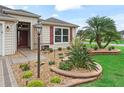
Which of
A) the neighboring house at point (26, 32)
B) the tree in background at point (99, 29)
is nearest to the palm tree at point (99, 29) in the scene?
the tree in background at point (99, 29)

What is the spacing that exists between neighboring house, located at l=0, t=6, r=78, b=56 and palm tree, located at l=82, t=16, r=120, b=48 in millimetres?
3836

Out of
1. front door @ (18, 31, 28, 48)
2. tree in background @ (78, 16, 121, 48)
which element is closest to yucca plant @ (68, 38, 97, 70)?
tree in background @ (78, 16, 121, 48)

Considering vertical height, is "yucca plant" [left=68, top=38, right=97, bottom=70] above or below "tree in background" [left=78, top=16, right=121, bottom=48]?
below

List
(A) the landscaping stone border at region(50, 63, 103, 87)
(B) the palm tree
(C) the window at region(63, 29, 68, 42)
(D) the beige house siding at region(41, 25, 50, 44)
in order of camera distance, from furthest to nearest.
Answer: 1. (C) the window at region(63, 29, 68, 42)
2. (D) the beige house siding at region(41, 25, 50, 44)
3. (B) the palm tree
4. (A) the landscaping stone border at region(50, 63, 103, 87)

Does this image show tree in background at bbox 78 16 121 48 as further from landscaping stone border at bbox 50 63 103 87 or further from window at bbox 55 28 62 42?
landscaping stone border at bbox 50 63 103 87

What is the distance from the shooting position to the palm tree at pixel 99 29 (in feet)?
53.3

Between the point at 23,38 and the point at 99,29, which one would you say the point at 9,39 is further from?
the point at 99,29

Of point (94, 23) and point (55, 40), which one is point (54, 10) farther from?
point (94, 23)

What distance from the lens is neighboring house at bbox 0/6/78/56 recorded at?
1378cm

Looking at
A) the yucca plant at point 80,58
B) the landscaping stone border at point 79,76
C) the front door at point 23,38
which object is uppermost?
the front door at point 23,38

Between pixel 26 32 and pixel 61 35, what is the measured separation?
3360mm

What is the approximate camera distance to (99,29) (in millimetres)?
16344

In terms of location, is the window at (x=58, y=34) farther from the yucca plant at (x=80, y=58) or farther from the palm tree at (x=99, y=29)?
the yucca plant at (x=80, y=58)

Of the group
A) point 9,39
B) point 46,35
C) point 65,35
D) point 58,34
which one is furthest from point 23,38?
point 9,39
